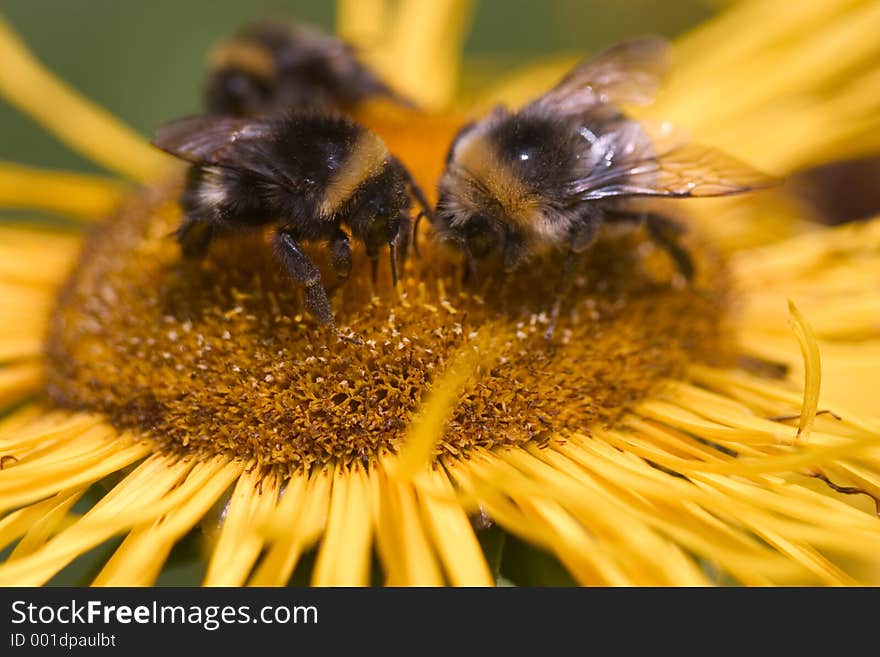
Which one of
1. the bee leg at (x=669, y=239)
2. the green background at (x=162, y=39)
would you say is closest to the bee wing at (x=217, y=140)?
the bee leg at (x=669, y=239)

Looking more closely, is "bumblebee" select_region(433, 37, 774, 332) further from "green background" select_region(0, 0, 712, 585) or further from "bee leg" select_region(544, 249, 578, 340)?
"green background" select_region(0, 0, 712, 585)

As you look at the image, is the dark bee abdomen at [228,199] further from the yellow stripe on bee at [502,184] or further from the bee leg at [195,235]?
the yellow stripe on bee at [502,184]

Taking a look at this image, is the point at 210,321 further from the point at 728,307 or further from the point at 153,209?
the point at 728,307

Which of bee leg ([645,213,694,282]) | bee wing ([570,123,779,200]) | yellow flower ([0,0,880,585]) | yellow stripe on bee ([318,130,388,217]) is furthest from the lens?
bee leg ([645,213,694,282])

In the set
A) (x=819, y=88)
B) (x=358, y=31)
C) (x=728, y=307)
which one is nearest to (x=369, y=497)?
(x=728, y=307)

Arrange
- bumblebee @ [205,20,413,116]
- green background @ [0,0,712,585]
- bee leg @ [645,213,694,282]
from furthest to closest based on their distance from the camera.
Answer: green background @ [0,0,712,585]
bumblebee @ [205,20,413,116]
bee leg @ [645,213,694,282]

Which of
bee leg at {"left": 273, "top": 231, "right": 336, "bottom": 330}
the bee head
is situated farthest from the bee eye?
bee leg at {"left": 273, "top": 231, "right": 336, "bottom": 330}

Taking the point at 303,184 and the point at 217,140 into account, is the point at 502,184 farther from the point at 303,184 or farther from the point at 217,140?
the point at 217,140
